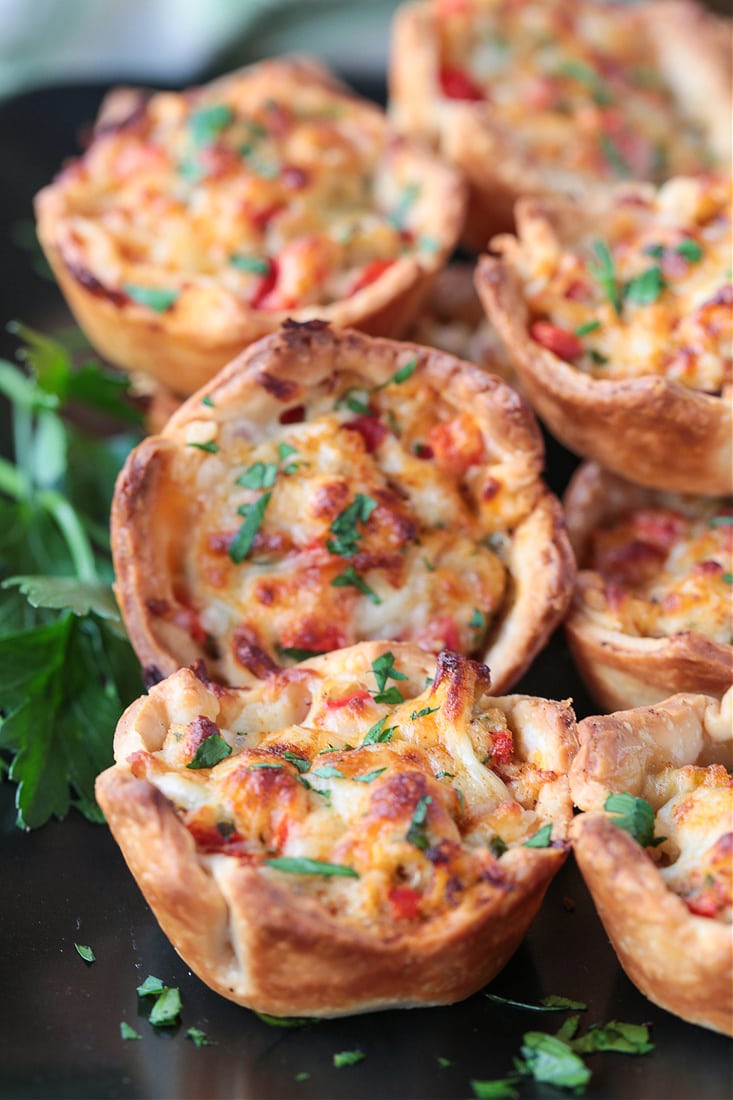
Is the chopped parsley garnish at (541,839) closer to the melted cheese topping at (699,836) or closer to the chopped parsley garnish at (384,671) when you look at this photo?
the melted cheese topping at (699,836)

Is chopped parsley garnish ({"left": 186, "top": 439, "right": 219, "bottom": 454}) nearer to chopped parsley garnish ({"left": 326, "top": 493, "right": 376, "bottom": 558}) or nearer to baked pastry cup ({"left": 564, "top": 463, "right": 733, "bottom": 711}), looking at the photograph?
chopped parsley garnish ({"left": 326, "top": 493, "right": 376, "bottom": 558})

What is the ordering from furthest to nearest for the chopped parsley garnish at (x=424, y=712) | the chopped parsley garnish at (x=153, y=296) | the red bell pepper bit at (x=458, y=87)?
the red bell pepper bit at (x=458, y=87) → the chopped parsley garnish at (x=153, y=296) → the chopped parsley garnish at (x=424, y=712)

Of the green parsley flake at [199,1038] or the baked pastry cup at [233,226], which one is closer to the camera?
the green parsley flake at [199,1038]

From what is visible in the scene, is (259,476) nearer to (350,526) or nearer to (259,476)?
(259,476)

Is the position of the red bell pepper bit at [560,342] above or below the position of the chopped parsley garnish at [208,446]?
above

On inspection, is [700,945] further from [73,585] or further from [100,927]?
[73,585]

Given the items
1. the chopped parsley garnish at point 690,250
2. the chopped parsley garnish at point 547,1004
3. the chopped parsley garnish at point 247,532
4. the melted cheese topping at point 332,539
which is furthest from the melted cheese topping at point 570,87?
the chopped parsley garnish at point 547,1004

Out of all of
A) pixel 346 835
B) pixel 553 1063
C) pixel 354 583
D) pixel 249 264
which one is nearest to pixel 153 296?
pixel 249 264
